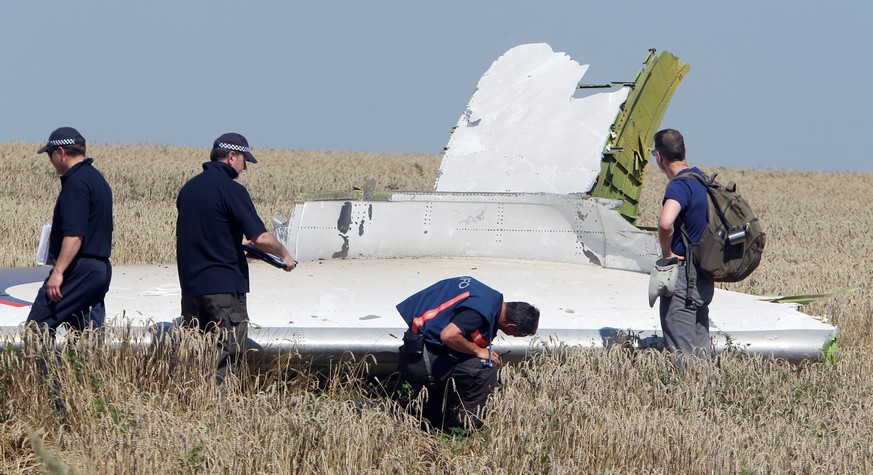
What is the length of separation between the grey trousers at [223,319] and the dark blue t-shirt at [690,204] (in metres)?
2.57

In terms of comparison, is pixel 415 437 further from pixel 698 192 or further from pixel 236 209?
pixel 698 192

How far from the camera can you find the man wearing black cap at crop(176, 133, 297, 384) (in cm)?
571

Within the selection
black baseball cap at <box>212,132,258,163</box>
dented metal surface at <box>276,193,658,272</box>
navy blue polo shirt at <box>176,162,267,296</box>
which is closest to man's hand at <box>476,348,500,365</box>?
navy blue polo shirt at <box>176,162,267,296</box>

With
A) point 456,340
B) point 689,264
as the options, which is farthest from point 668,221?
point 456,340

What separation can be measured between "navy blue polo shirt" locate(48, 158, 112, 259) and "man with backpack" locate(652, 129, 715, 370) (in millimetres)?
3195

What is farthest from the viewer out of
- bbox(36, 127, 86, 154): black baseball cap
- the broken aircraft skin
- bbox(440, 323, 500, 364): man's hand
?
the broken aircraft skin

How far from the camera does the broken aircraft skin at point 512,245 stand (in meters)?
6.56

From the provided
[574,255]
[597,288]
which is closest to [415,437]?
[597,288]

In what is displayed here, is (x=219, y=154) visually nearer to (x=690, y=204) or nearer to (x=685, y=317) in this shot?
(x=690, y=204)

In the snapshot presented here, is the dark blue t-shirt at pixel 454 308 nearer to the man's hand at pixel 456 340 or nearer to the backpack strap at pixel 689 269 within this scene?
the man's hand at pixel 456 340

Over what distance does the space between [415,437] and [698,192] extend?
222cm

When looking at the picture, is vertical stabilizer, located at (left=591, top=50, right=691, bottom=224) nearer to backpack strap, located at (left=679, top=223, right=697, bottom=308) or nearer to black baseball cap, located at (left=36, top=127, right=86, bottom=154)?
backpack strap, located at (left=679, top=223, right=697, bottom=308)

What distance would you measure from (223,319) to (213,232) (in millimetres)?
497

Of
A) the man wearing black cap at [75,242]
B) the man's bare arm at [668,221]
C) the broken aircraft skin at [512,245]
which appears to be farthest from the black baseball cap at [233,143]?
the man's bare arm at [668,221]
